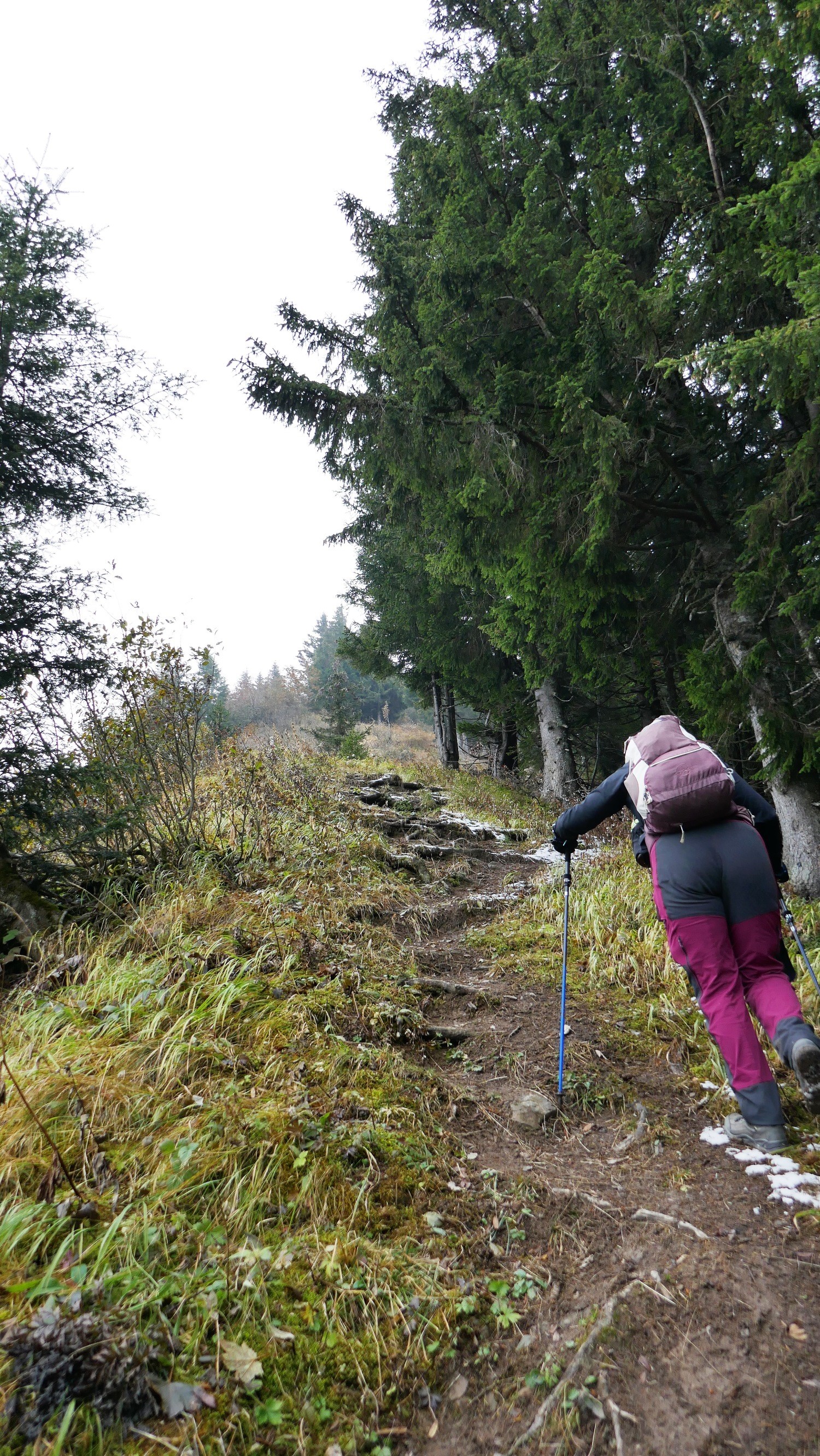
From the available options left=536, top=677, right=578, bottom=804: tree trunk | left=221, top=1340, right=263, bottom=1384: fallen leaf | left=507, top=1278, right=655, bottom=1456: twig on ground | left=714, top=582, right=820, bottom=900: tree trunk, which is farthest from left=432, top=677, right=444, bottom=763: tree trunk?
left=221, top=1340, right=263, bottom=1384: fallen leaf

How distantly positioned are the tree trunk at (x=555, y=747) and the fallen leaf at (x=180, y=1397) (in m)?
10.9

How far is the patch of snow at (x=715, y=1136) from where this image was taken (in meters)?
2.94

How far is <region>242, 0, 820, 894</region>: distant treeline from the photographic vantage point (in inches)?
191

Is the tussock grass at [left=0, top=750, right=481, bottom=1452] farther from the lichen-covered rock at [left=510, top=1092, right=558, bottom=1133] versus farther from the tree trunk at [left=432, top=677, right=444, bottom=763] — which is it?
the tree trunk at [left=432, top=677, right=444, bottom=763]

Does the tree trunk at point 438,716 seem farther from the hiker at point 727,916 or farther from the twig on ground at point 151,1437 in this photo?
the twig on ground at point 151,1437

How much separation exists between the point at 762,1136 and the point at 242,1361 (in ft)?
7.51

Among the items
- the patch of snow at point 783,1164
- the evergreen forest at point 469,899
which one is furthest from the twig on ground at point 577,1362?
the patch of snow at point 783,1164

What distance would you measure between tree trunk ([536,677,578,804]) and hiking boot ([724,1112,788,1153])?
9213 mm

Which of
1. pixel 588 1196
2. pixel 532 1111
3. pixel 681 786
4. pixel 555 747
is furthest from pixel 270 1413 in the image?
pixel 555 747

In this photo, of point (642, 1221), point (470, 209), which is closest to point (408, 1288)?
point (642, 1221)

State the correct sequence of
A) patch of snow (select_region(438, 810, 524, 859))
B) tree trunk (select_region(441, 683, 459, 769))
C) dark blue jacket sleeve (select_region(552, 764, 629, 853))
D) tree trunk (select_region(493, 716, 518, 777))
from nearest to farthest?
dark blue jacket sleeve (select_region(552, 764, 629, 853)) < patch of snow (select_region(438, 810, 524, 859)) < tree trunk (select_region(493, 716, 518, 777)) < tree trunk (select_region(441, 683, 459, 769))

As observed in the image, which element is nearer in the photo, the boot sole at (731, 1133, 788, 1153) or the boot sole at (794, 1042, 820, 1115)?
the boot sole at (794, 1042, 820, 1115)

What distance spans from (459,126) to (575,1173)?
9203mm

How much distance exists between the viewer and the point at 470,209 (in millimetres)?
6574
